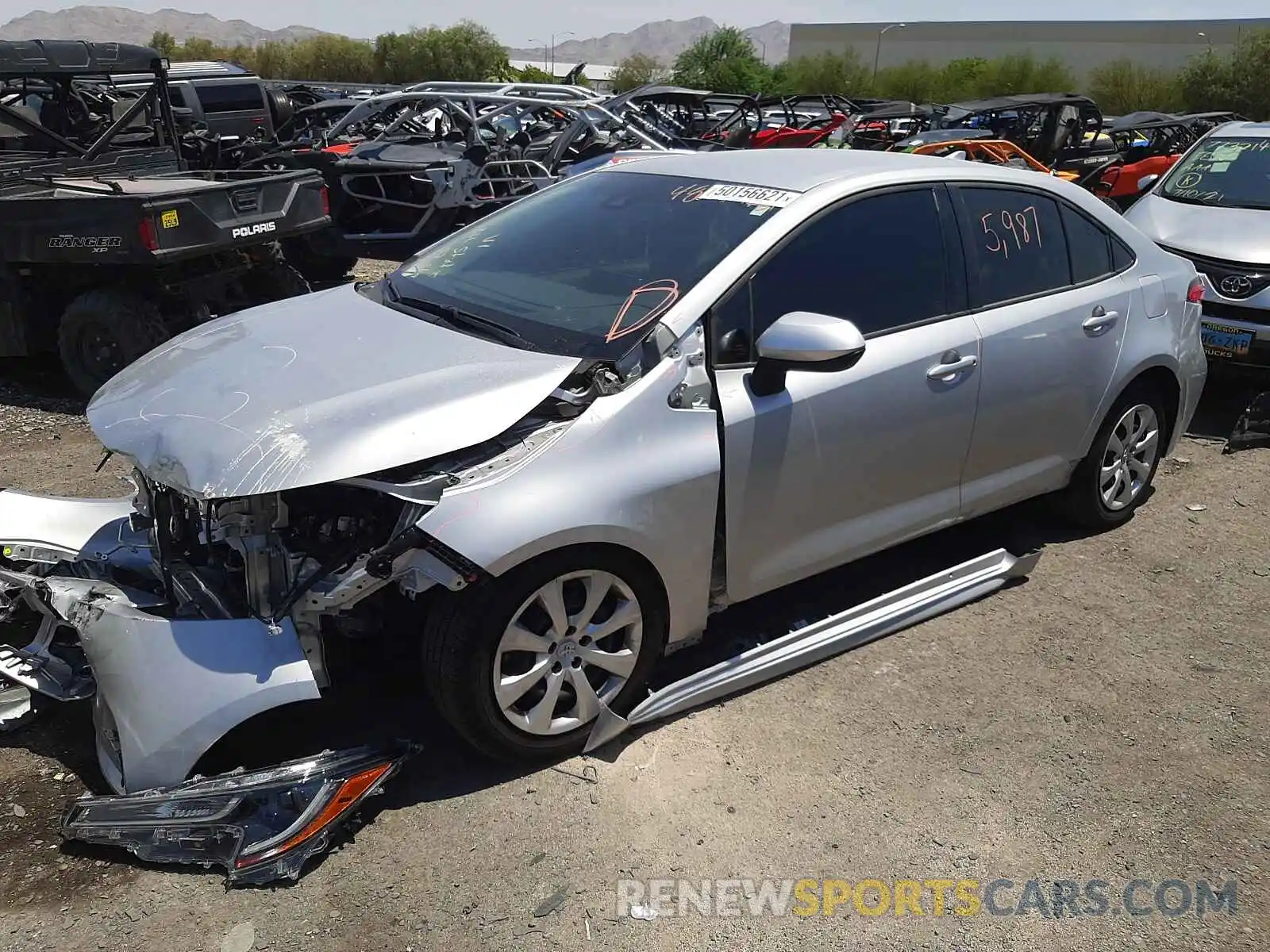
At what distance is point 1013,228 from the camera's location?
4.08m

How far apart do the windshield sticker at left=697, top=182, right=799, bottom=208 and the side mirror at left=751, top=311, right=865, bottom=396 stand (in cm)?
48

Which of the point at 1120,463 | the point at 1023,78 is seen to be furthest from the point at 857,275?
the point at 1023,78

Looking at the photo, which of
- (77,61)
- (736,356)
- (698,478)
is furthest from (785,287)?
(77,61)

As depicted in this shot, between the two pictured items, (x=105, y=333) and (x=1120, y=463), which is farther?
(x=105, y=333)

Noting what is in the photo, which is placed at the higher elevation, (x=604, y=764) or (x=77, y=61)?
(x=77, y=61)

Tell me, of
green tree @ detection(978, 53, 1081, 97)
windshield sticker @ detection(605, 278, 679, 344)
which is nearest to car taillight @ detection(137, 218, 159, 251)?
windshield sticker @ detection(605, 278, 679, 344)

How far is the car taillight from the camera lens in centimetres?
604

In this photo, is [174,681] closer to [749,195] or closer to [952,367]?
[749,195]

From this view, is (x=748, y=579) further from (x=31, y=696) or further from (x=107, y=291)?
(x=107, y=291)

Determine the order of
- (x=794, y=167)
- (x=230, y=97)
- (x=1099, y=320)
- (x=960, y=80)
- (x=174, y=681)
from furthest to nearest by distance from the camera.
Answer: (x=960, y=80) < (x=230, y=97) < (x=1099, y=320) < (x=794, y=167) < (x=174, y=681)

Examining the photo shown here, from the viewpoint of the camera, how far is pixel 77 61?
720 centimetres

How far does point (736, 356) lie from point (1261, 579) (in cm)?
288

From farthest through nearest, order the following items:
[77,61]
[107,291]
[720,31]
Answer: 1. [720,31]
2. [77,61]
3. [107,291]

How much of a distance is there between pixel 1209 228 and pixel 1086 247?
11.4ft
